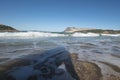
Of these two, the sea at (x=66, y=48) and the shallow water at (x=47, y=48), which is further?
the shallow water at (x=47, y=48)

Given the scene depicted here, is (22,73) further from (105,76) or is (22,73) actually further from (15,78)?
(105,76)

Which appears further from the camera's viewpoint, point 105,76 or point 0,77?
point 105,76

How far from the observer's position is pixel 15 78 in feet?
7.37

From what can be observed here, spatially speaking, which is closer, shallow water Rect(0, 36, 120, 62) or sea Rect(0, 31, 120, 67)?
sea Rect(0, 31, 120, 67)

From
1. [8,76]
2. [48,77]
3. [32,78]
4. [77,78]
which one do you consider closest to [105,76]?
[77,78]

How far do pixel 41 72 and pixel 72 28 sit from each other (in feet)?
388

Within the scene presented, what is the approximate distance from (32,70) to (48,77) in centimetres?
44

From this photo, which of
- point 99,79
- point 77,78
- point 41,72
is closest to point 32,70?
point 41,72

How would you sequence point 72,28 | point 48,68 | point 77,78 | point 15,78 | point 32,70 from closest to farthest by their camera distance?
1. point 15,78
2. point 77,78
3. point 32,70
4. point 48,68
5. point 72,28

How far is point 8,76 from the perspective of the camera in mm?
2322

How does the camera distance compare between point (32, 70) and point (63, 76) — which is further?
point (32, 70)

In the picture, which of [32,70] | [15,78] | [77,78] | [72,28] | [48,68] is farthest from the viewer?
[72,28]

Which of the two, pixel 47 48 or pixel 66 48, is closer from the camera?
pixel 47 48

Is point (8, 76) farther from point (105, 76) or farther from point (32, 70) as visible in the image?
point (105, 76)
